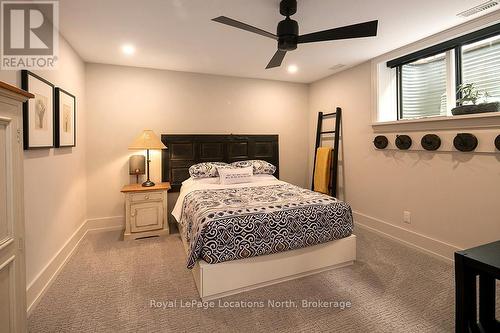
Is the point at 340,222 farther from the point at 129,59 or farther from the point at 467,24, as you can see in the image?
the point at 129,59

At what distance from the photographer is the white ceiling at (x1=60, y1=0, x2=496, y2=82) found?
6.96ft

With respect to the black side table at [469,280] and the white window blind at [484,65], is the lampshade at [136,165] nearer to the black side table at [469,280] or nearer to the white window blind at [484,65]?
the black side table at [469,280]

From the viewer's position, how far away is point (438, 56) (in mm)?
2883

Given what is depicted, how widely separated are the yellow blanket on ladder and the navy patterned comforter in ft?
4.58

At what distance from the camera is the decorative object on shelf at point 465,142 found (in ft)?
7.82

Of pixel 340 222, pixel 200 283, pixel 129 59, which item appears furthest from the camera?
pixel 129 59

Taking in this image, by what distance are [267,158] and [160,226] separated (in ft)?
6.88

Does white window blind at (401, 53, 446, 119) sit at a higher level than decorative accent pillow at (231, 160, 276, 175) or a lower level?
higher

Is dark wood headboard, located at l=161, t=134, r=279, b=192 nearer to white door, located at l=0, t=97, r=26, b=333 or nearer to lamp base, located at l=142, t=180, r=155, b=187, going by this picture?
lamp base, located at l=142, t=180, r=155, b=187

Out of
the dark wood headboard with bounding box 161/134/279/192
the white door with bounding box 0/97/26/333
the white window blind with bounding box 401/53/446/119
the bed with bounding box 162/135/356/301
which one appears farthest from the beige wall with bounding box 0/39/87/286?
the white window blind with bounding box 401/53/446/119

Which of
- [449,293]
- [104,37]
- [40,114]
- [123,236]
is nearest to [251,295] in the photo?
[449,293]

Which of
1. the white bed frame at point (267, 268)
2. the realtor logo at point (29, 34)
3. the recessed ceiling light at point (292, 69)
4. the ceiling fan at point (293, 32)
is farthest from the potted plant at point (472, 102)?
the realtor logo at point (29, 34)

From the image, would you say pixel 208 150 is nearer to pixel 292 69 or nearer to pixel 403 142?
pixel 292 69

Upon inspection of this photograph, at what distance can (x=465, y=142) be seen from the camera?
2.44m
